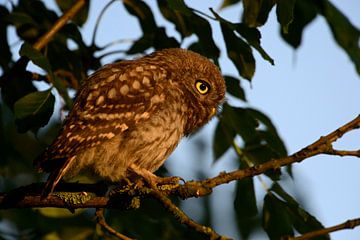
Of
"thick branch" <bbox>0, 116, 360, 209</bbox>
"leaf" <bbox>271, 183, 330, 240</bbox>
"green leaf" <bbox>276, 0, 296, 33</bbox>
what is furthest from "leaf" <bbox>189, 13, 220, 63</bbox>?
"thick branch" <bbox>0, 116, 360, 209</bbox>

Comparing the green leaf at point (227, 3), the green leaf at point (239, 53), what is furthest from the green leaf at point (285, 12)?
the green leaf at point (227, 3)

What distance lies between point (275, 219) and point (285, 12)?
118 cm

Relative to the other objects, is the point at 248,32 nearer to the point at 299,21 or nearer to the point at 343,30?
the point at 343,30

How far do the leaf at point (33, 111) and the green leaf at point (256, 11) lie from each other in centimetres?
124

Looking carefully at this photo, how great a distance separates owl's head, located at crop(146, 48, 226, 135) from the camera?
5.11 m

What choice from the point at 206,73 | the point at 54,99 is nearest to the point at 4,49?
the point at 54,99

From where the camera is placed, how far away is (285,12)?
3.86 meters

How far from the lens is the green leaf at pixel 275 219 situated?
164 inches

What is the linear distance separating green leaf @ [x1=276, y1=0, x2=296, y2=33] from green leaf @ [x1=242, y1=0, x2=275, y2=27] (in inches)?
6.1

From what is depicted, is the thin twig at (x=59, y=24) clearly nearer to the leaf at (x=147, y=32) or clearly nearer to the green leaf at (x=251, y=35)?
the leaf at (x=147, y=32)

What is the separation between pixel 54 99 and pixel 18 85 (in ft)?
2.20

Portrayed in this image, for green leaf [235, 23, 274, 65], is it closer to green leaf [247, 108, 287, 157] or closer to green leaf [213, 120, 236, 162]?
green leaf [247, 108, 287, 157]

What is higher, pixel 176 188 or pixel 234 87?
pixel 176 188

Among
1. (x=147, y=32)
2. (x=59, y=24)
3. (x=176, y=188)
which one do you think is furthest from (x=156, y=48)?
(x=176, y=188)
